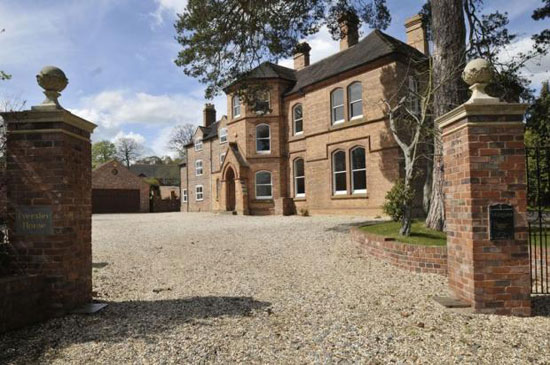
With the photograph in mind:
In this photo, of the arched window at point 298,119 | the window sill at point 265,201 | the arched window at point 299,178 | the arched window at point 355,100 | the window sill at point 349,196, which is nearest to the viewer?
the window sill at point 349,196

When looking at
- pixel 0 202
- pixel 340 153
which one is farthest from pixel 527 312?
pixel 340 153

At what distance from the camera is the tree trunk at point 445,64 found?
9.23 m

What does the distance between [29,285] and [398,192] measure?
310 inches

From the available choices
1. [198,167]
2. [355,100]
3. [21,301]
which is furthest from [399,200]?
[198,167]

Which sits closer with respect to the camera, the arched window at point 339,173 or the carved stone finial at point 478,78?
the carved stone finial at point 478,78

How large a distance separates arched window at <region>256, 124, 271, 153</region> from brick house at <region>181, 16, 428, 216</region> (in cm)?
7

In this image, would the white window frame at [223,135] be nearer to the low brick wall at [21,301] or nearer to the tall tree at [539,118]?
the tall tree at [539,118]

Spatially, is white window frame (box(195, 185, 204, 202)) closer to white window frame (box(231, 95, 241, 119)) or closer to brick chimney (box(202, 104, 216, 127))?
brick chimney (box(202, 104, 216, 127))

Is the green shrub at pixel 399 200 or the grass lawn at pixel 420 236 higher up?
the green shrub at pixel 399 200

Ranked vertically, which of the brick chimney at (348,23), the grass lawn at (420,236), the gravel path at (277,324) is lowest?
the gravel path at (277,324)

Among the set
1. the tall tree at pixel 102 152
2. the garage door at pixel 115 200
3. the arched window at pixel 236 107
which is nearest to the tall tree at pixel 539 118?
the arched window at pixel 236 107

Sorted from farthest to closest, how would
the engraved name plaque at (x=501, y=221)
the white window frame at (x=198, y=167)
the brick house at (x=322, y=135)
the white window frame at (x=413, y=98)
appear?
the white window frame at (x=198, y=167), the brick house at (x=322, y=135), the white window frame at (x=413, y=98), the engraved name plaque at (x=501, y=221)

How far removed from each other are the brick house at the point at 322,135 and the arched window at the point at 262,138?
2.7 inches

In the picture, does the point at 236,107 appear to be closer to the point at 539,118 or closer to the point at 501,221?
the point at 539,118
